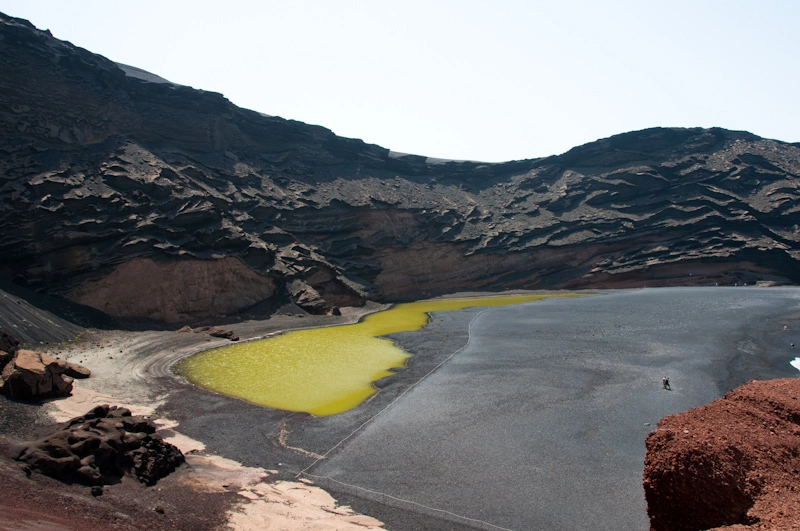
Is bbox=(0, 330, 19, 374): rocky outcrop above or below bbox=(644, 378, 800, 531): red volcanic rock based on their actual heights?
below

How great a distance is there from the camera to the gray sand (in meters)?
13.1

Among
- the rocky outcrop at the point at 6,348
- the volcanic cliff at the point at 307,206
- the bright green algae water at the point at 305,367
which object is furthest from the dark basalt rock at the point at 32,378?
the volcanic cliff at the point at 307,206

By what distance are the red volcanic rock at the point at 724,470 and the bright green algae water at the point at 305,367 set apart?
1365 cm

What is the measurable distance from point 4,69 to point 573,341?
46.1 m

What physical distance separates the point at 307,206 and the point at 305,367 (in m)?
30.7

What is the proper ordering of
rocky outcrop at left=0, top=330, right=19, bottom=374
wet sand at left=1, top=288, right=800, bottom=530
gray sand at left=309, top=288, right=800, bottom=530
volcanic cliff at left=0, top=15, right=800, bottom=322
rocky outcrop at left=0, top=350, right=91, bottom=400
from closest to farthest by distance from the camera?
wet sand at left=1, top=288, right=800, bottom=530
gray sand at left=309, top=288, right=800, bottom=530
rocky outcrop at left=0, top=350, right=91, bottom=400
rocky outcrop at left=0, top=330, right=19, bottom=374
volcanic cliff at left=0, top=15, right=800, bottom=322

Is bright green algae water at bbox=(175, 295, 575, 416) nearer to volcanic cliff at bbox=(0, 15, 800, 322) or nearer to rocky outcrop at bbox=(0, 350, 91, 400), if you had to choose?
rocky outcrop at bbox=(0, 350, 91, 400)

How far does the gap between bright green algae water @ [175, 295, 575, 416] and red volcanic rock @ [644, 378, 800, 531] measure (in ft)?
44.8

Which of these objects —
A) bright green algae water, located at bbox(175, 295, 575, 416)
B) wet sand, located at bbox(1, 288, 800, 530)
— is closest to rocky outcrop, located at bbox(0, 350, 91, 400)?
wet sand, located at bbox(1, 288, 800, 530)

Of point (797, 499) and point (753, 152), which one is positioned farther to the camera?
point (753, 152)

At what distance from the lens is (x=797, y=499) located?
7.10m

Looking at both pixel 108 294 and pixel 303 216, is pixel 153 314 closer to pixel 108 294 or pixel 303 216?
pixel 108 294

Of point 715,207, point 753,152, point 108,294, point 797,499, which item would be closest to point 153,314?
point 108,294

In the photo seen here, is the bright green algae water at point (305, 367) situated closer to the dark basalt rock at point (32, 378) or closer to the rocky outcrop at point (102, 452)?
the dark basalt rock at point (32, 378)
